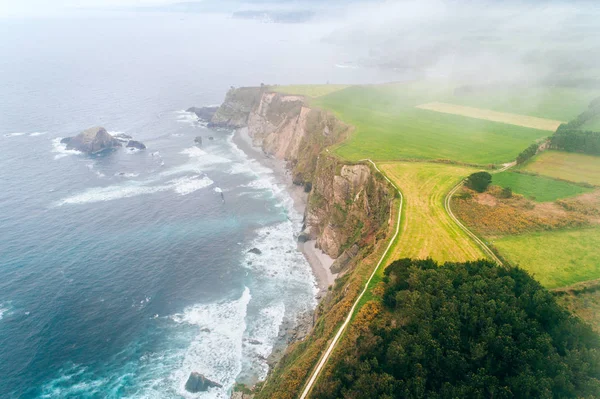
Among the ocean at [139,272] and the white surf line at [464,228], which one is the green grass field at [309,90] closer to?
the ocean at [139,272]

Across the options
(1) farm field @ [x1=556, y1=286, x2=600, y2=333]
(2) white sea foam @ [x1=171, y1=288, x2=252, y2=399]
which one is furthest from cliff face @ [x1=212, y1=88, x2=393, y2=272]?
(1) farm field @ [x1=556, y1=286, x2=600, y2=333]

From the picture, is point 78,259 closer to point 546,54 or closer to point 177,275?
point 177,275

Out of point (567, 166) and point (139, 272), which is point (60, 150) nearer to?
point (139, 272)

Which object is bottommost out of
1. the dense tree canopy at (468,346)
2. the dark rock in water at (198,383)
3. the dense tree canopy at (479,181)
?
the dark rock in water at (198,383)

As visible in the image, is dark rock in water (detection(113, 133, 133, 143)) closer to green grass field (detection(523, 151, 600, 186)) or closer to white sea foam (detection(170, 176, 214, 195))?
white sea foam (detection(170, 176, 214, 195))

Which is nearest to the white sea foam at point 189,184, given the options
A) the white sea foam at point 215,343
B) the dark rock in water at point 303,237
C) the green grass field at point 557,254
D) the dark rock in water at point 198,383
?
the dark rock in water at point 303,237
